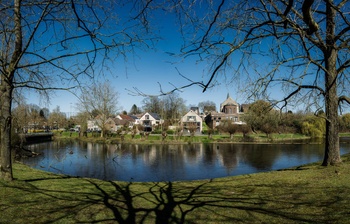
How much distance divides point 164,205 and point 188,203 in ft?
1.71

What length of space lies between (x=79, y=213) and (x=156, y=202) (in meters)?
1.64

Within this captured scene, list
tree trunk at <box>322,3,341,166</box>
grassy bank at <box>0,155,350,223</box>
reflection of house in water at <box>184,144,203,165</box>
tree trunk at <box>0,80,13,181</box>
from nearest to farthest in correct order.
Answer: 1. grassy bank at <box>0,155,350,223</box>
2. tree trunk at <box>0,80,13,181</box>
3. tree trunk at <box>322,3,341,166</box>
4. reflection of house in water at <box>184,144,203,165</box>

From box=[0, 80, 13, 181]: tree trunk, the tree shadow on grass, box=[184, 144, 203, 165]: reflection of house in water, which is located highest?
box=[0, 80, 13, 181]: tree trunk

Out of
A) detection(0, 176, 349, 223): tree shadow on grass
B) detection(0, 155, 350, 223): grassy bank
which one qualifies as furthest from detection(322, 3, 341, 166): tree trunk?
detection(0, 176, 349, 223): tree shadow on grass

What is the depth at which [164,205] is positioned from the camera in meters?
5.22

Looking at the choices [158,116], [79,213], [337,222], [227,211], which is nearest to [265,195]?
[227,211]

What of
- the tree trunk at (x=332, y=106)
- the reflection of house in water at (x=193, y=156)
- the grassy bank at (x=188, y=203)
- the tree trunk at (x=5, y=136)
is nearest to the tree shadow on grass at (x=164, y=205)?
the grassy bank at (x=188, y=203)

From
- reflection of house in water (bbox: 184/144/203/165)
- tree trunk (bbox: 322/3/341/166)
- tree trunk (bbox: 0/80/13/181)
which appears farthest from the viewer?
reflection of house in water (bbox: 184/144/203/165)

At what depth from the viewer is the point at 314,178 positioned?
22.1 ft

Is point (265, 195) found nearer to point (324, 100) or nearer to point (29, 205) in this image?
point (324, 100)

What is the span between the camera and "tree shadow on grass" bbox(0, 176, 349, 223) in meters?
4.26

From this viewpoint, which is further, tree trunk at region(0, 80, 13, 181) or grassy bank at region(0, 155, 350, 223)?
tree trunk at region(0, 80, 13, 181)

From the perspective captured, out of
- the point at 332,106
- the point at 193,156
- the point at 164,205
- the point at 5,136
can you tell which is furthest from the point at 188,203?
the point at 193,156

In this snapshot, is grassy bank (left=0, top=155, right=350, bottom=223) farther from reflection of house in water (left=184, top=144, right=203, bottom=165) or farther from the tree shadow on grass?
reflection of house in water (left=184, top=144, right=203, bottom=165)
